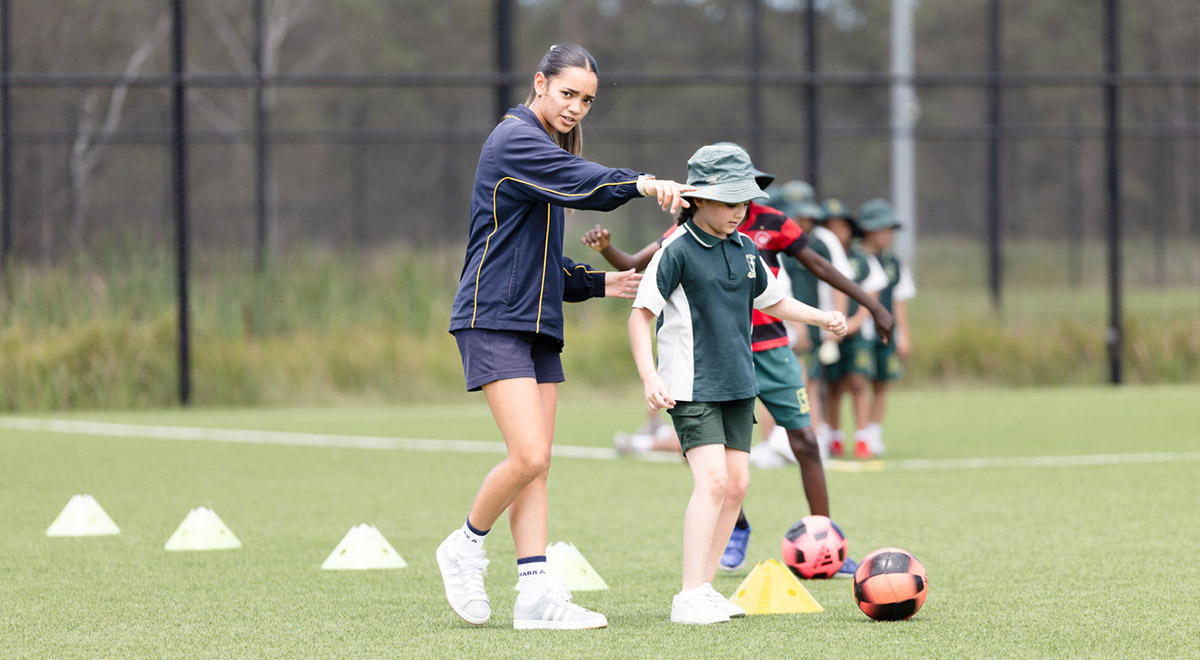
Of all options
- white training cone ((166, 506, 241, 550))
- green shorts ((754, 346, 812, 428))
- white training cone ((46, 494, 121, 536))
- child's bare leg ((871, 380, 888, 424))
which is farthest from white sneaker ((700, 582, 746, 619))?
child's bare leg ((871, 380, 888, 424))

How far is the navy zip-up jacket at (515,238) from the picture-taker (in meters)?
4.55

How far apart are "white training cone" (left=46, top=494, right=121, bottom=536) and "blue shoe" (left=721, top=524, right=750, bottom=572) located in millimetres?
2759

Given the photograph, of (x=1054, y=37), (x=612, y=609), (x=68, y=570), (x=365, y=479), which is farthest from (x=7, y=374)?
(x=1054, y=37)

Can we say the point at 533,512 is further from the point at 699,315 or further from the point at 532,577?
the point at 699,315

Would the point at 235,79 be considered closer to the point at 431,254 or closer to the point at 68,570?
the point at 431,254

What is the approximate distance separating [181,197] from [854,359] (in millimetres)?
6639

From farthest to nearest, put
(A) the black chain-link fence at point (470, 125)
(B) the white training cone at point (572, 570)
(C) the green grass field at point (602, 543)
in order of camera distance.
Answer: (A) the black chain-link fence at point (470, 125)
(B) the white training cone at point (572, 570)
(C) the green grass field at point (602, 543)

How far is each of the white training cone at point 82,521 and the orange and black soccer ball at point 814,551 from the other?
10.00ft

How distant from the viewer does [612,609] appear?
5.11 meters

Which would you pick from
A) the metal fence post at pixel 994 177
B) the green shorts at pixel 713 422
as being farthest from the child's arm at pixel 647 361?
the metal fence post at pixel 994 177

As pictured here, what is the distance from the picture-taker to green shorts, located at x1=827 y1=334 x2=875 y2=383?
10016 mm

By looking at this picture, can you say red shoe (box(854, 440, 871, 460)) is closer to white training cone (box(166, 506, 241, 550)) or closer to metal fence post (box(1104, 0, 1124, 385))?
white training cone (box(166, 506, 241, 550))

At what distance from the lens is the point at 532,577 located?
4820mm

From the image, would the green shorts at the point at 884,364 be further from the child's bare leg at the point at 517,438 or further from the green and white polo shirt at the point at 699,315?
the child's bare leg at the point at 517,438
